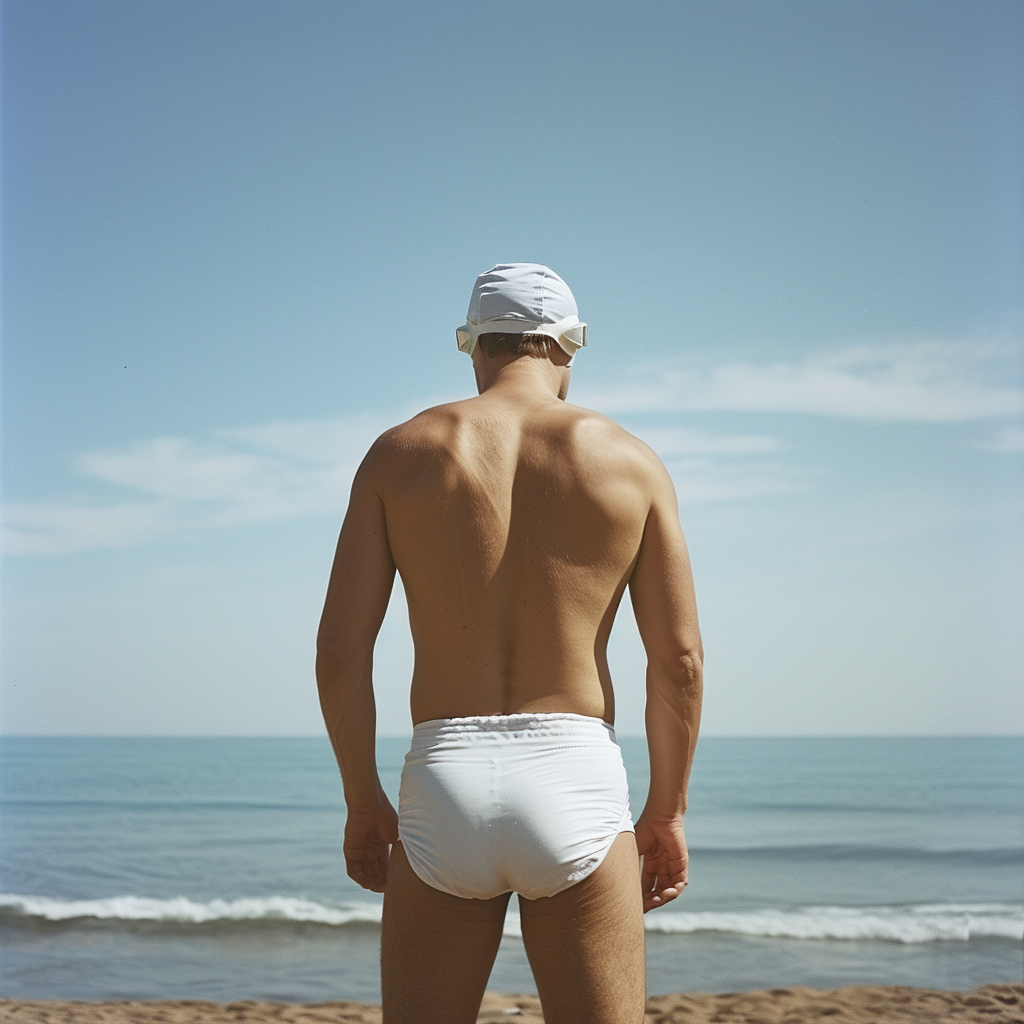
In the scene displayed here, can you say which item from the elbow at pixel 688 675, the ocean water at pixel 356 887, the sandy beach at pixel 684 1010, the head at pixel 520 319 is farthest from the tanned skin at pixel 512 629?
the ocean water at pixel 356 887

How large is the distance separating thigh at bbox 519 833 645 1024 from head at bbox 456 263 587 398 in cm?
95

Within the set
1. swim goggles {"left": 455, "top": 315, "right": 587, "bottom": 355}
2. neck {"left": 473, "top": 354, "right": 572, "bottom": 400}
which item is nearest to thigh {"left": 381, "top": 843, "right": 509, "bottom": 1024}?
neck {"left": 473, "top": 354, "right": 572, "bottom": 400}

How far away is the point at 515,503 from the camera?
1.97 metres

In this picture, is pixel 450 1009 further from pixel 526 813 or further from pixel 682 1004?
pixel 682 1004

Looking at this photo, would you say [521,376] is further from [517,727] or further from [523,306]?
[517,727]

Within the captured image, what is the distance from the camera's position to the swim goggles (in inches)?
86.9

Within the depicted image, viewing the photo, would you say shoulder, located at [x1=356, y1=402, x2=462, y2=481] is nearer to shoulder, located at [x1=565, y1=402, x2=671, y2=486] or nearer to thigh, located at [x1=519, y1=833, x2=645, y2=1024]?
shoulder, located at [x1=565, y1=402, x2=671, y2=486]

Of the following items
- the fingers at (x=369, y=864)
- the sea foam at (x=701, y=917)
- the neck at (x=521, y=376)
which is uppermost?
the neck at (x=521, y=376)

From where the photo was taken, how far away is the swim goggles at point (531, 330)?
2207mm

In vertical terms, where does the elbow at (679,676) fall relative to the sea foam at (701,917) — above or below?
above

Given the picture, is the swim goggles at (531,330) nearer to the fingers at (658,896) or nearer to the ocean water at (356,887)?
the fingers at (658,896)

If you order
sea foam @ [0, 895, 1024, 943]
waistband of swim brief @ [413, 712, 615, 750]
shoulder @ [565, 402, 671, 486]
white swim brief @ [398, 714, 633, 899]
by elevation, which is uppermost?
shoulder @ [565, 402, 671, 486]

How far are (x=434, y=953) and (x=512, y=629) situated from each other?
58cm

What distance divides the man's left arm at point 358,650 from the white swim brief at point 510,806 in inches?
5.9
